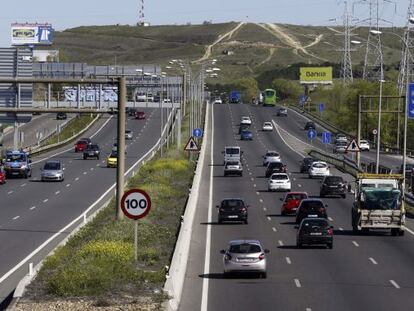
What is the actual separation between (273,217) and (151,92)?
14261 centimetres

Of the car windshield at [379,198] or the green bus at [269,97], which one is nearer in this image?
the car windshield at [379,198]

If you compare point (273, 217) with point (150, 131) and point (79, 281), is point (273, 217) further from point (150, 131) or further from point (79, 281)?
point (150, 131)

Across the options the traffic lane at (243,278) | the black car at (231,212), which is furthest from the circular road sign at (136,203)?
the black car at (231,212)

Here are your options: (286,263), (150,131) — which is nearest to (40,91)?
(150,131)

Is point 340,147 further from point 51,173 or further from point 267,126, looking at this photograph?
point 51,173

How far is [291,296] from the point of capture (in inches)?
1195

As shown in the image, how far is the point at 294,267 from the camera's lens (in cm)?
3741

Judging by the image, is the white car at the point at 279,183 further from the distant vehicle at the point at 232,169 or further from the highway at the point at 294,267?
the distant vehicle at the point at 232,169

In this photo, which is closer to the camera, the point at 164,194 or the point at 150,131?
the point at 164,194

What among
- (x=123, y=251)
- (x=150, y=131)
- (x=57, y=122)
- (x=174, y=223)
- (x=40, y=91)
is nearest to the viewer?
(x=123, y=251)

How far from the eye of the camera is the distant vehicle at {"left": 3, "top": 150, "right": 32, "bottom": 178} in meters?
84.4

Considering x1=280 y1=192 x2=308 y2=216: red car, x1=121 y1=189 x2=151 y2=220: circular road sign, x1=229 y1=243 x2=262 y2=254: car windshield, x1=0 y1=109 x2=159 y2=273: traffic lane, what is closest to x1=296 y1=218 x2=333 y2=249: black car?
x1=229 y1=243 x2=262 y2=254: car windshield

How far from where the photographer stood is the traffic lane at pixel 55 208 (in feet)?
148

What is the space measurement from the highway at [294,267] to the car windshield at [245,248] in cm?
81
